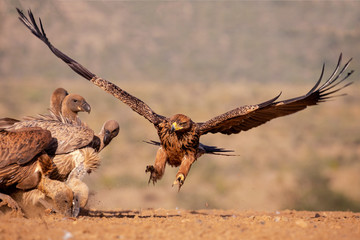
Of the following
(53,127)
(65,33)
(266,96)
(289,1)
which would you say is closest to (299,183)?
(53,127)

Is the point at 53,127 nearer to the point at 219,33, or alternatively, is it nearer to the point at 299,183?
the point at 299,183

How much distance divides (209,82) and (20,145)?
4061 cm

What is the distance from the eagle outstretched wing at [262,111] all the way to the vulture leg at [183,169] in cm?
54

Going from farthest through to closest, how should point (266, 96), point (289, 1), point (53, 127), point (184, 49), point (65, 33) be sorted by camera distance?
point (289, 1) < point (184, 49) < point (65, 33) < point (266, 96) < point (53, 127)

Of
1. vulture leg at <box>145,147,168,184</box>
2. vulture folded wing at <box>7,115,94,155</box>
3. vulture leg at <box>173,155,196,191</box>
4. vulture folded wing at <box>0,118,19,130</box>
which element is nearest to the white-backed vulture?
vulture folded wing at <box>7,115,94,155</box>

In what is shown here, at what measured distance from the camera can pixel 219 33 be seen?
60.4 metres

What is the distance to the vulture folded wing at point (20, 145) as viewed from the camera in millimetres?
7633

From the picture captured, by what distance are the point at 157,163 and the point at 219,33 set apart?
5249 centimetres

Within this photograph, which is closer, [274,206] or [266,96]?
[274,206]

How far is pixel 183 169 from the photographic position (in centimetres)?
900

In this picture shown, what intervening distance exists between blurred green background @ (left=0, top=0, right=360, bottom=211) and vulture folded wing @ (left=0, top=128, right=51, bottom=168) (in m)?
1.60

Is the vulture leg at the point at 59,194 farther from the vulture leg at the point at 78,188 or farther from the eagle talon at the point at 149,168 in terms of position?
the eagle talon at the point at 149,168

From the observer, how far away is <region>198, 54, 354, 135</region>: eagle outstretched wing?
27.9ft

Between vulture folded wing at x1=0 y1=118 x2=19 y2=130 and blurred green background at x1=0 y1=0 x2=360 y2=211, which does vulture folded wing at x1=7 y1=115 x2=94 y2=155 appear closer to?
vulture folded wing at x1=0 y1=118 x2=19 y2=130
